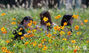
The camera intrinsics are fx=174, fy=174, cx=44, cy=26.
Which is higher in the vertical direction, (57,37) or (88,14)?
(57,37)

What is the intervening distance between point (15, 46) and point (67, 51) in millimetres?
1268

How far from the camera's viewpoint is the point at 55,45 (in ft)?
13.8

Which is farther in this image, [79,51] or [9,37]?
[9,37]

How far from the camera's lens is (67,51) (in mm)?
3635

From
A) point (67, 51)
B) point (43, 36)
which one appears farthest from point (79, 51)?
point (43, 36)

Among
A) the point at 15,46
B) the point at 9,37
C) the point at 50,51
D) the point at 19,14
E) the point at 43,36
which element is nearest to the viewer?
the point at 50,51

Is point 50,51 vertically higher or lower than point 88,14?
higher

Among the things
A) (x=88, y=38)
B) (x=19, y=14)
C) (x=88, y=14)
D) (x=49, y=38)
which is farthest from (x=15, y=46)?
(x=88, y=14)

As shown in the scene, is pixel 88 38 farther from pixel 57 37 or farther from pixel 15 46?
pixel 15 46

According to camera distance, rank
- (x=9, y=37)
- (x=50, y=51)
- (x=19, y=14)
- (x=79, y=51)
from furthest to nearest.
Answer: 1. (x=19, y=14)
2. (x=9, y=37)
3. (x=50, y=51)
4. (x=79, y=51)

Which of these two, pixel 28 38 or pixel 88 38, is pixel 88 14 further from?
pixel 28 38

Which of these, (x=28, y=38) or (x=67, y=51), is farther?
(x=28, y=38)

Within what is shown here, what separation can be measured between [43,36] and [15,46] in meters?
0.95

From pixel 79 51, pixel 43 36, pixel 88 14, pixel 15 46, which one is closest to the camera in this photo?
pixel 79 51
